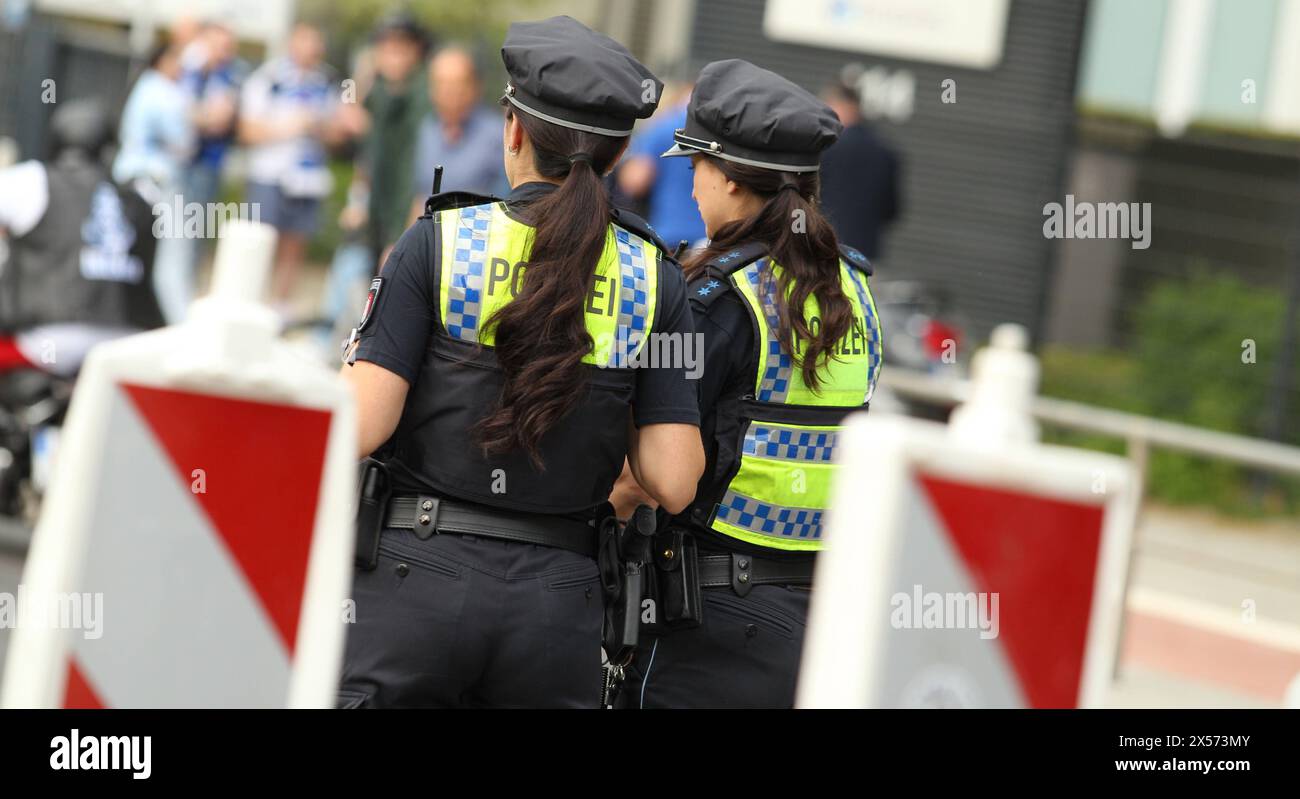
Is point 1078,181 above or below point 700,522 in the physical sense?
above

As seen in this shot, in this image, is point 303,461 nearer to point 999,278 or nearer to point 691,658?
point 691,658

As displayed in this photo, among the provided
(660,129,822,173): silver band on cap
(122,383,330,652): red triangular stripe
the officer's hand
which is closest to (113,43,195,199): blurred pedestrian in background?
(660,129,822,173): silver band on cap

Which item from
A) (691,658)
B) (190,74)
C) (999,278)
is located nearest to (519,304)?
(691,658)

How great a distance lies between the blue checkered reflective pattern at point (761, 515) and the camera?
3.67 m

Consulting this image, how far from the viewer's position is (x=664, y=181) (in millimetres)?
9078

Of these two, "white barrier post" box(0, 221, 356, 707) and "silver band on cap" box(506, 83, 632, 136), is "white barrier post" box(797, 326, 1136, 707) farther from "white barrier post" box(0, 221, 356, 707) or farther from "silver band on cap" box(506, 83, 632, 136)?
"silver band on cap" box(506, 83, 632, 136)

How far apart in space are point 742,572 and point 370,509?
0.83 m

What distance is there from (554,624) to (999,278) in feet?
34.1

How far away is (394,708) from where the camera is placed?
3102 millimetres

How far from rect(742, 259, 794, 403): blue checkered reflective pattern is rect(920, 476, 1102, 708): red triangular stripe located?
4.82 feet

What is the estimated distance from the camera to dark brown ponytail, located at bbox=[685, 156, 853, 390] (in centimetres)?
364

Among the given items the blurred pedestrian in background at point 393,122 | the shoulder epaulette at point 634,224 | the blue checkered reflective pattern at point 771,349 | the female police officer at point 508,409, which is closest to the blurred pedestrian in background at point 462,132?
the blurred pedestrian in background at point 393,122

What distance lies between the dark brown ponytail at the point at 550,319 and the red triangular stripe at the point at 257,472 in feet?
3.13

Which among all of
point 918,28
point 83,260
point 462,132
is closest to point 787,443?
point 83,260
